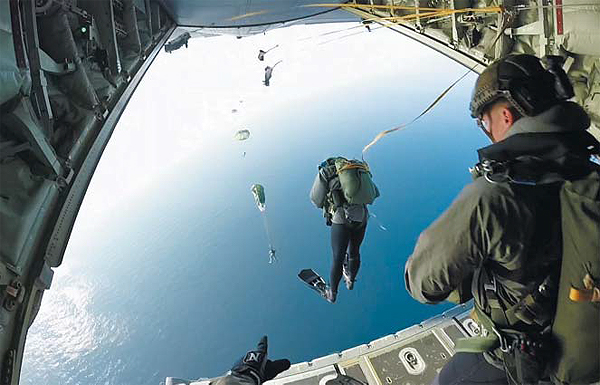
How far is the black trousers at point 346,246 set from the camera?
15.1 feet

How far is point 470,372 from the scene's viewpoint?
1.73 metres

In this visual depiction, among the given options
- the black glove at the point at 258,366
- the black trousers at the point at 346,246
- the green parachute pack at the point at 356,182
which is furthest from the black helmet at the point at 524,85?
the black trousers at the point at 346,246

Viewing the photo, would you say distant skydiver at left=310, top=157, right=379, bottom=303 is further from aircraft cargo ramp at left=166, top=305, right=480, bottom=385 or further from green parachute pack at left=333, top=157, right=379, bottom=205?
aircraft cargo ramp at left=166, top=305, right=480, bottom=385

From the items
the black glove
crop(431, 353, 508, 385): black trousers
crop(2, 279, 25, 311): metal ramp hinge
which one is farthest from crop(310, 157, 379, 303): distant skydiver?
crop(2, 279, 25, 311): metal ramp hinge

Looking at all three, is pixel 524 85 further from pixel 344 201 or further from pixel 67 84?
pixel 67 84

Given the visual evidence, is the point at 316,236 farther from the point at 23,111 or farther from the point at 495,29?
the point at 23,111

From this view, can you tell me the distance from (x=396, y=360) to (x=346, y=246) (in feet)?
9.14

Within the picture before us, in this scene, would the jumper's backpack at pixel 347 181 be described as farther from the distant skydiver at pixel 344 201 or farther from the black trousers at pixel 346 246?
the black trousers at pixel 346 246

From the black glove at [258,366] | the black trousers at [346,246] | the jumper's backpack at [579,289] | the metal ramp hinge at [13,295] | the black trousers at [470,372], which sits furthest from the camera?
the black trousers at [346,246]

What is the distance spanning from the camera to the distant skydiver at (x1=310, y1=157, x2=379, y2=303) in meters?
4.06

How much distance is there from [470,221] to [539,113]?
1.51ft

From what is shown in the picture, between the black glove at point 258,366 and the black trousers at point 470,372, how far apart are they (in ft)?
6.27

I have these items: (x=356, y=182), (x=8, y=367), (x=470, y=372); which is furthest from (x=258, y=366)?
(x=470, y=372)

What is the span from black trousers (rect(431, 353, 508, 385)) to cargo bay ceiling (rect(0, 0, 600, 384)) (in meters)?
2.25
